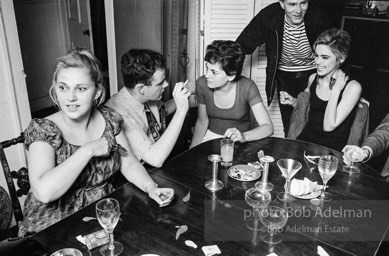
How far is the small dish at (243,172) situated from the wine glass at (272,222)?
0.39 m

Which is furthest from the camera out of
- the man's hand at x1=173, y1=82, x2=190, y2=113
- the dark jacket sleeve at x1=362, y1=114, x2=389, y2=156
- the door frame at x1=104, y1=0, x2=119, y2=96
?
the door frame at x1=104, y1=0, x2=119, y2=96

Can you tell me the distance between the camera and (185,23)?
415 centimetres

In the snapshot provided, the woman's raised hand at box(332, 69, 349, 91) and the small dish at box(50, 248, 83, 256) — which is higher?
the woman's raised hand at box(332, 69, 349, 91)

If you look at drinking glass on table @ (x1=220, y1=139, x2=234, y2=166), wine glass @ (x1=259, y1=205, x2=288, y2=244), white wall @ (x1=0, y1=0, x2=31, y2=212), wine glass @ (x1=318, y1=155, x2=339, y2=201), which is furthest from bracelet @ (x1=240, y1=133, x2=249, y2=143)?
white wall @ (x1=0, y1=0, x2=31, y2=212)

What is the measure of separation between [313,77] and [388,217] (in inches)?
69.0

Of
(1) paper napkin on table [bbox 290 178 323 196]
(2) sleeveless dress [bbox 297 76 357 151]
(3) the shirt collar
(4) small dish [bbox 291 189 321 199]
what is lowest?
(2) sleeveless dress [bbox 297 76 357 151]

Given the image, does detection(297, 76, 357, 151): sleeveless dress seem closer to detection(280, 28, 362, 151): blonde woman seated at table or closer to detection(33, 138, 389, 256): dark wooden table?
detection(280, 28, 362, 151): blonde woman seated at table

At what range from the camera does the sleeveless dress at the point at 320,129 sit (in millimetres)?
2913

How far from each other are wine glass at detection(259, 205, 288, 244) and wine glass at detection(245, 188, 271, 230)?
0.09 ft

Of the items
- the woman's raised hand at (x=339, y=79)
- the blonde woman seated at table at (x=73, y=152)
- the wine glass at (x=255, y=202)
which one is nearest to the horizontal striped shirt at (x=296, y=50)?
the woman's raised hand at (x=339, y=79)

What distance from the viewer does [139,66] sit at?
2.21m

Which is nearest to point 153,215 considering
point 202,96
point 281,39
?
point 202,96

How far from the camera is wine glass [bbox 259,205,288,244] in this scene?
1347 millimetres

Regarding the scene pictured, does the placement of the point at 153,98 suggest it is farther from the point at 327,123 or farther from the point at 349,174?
the point at 327,123
